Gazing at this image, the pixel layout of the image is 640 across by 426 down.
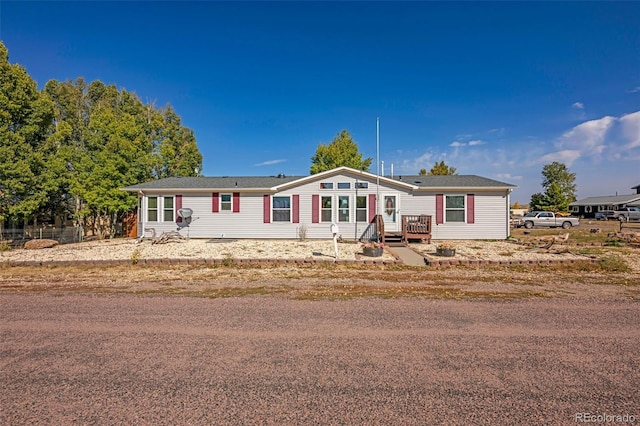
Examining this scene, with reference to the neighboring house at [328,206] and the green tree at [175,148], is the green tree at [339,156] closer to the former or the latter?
the green tree at [175,148]

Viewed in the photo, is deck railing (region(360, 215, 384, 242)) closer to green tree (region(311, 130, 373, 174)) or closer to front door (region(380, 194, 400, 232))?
front door (region(380, 194, 400, 232))

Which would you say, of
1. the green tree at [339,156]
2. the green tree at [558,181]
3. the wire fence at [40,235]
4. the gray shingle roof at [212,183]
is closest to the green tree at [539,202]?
the green tree at [558,181]

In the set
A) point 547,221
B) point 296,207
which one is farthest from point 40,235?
point 547,221

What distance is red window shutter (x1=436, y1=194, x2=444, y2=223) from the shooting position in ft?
53.7

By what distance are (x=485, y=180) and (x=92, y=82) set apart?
96.7 ft

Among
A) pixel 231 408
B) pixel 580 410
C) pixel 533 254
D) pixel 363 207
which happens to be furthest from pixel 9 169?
pixel 533 254

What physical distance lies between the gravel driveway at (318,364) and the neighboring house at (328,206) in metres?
11.0

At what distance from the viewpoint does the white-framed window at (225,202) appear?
16984mm

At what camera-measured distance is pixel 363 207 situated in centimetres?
1623

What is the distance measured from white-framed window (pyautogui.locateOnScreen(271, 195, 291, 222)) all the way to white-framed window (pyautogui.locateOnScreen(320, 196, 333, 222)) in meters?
1.76

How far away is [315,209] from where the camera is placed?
1642cm

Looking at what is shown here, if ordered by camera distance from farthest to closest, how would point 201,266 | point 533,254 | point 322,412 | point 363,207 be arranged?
point 363,207
point 533,254
point 201,266
point 322,412

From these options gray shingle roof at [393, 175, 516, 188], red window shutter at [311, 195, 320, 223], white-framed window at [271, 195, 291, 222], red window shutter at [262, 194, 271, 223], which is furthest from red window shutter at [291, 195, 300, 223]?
gray shingle roof at [393, 175, 516, 188]

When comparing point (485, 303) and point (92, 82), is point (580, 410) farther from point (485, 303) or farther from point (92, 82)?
point (92, 82)
